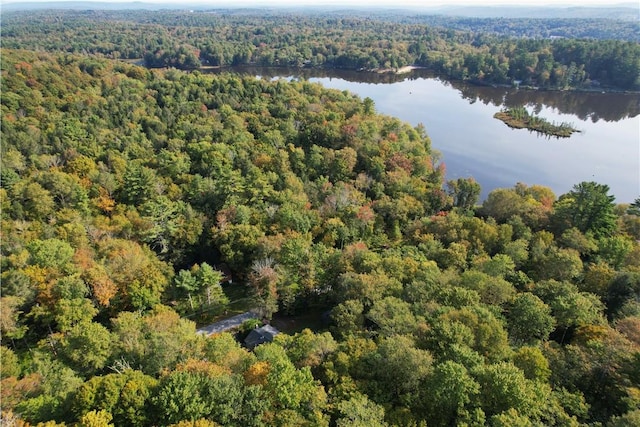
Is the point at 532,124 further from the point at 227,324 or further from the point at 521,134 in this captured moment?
the point at 227,324

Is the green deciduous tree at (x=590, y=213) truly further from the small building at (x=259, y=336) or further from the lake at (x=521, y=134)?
the small building at (x=259, y=336)

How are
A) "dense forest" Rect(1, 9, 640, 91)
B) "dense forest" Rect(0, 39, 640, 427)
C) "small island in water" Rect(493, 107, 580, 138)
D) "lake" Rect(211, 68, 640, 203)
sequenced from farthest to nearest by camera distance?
"dense forest" Rect(1, 9, 640, 91), "small island in water" Rect(493, 107, 580, 138), "lake" Rect(211, 68, 640, 203), "dense forest" Rect(0, 39, 640, 427)

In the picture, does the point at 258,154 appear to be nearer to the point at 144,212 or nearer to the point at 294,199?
the point at 294,199

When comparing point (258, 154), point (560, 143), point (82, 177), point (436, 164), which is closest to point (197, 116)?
point (258, 154)

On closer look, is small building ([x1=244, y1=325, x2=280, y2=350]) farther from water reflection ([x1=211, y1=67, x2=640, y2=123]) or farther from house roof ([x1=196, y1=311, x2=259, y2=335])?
water reflection ([x1=211, y1=67, x2=640, y2=123])

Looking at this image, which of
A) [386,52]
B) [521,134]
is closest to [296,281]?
[521,134]

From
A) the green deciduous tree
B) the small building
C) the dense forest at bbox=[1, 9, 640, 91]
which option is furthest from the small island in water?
the small building

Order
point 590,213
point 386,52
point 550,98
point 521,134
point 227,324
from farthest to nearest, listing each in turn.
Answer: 1. point 386,52
2. point 550,98
3. point 521,134
4. point 590,213
5. point 227,324
